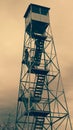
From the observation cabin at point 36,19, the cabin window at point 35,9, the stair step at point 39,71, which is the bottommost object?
the stair step at point 39,71

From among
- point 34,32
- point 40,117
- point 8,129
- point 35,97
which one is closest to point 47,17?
point 34,32

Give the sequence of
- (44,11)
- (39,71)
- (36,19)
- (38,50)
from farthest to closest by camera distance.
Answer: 1. (44,11)
2. (36,19)
3. (38,50)
4. (39,71)

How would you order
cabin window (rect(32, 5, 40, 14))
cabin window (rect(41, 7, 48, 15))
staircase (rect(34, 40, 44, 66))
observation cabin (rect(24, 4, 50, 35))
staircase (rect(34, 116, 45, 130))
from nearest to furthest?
staircase (rect(34, 116, 45, 130)), staircase (rect(34, 40, 44, 66)), observation cabin (rect(24, 4, 50, 35)), cabin window (rect(32, 5, 40, 14)), cabin window (rect(41, 7, 48, 15))

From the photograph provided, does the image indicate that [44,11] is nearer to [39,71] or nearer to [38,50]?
[38,50]

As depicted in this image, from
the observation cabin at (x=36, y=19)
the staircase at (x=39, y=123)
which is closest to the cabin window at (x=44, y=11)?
the observation cabin at (x=36, y=19)

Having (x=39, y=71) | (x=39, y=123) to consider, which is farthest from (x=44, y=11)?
(x=39, y=123)

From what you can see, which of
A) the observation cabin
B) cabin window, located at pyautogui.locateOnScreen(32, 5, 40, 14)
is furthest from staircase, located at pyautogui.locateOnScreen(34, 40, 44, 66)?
cabin window, located at pyautogui.locateOnScreen(32, 5, 40, 14)

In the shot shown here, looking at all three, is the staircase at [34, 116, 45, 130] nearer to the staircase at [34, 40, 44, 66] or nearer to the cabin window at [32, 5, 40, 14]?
the staircase at [34, 40, 44, 66]

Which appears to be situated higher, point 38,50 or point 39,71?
point 38,50

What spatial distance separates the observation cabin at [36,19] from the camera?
3822 centimetres

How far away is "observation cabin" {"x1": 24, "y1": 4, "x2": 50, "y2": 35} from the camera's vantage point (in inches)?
1505

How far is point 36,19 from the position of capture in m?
38.2

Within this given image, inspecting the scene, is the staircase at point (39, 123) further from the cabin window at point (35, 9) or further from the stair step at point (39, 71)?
the cabin window at point (35, 9)

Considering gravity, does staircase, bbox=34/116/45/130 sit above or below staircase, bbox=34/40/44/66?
below
